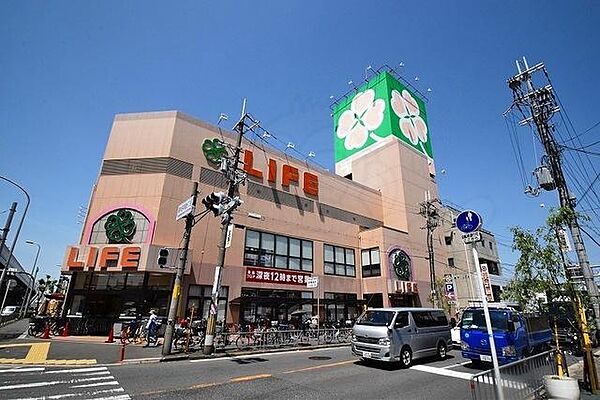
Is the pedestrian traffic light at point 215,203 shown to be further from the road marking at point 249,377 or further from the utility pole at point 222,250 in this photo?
the road marking at point 249,377

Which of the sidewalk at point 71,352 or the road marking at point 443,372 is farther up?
the sidewalk at point 71,352

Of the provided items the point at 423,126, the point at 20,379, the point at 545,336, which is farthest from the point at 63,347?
the point at 423,126

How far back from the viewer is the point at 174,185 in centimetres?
2192

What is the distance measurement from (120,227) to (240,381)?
15550 millimetres

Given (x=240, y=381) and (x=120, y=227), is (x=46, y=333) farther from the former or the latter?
(x=240, y=381)

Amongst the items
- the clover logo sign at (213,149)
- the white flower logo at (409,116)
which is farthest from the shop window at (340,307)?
the white flower logo at (409,116)

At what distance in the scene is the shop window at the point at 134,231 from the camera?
20.1 m

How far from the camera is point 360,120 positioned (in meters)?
44.3

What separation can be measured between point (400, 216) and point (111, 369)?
30321 mm

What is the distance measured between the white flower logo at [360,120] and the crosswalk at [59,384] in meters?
38.2

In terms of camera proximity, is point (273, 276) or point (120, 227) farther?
point (273, 276)

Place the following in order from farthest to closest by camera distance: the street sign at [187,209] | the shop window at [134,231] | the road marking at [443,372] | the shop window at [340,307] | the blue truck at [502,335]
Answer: the shop window at [340,307]
the shop window at [134,231]
the street sign at [187,209]
the blue truck at [502,335]
the road marking at [443,372]

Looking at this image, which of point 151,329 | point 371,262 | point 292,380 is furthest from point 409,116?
point 292,380

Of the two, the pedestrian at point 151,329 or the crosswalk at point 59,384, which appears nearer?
the crosswalk at point 59,384
